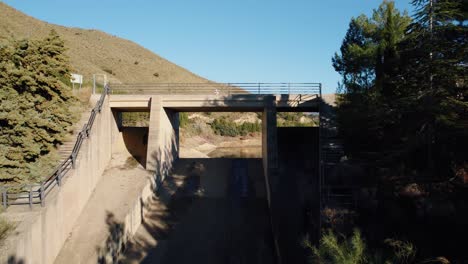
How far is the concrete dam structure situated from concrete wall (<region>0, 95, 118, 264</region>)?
0.03 metres

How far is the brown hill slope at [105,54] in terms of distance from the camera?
5522 cm

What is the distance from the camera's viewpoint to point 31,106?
15.3 meters

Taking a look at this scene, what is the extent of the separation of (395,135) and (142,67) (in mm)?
64632

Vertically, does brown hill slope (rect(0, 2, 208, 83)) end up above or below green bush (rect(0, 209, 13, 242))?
above

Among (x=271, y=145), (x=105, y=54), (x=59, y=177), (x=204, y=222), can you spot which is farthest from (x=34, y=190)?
(x=105, y=54)

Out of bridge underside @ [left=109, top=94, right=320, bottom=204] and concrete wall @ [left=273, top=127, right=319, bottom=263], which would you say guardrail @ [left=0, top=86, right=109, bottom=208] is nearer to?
bridge underside @ [left=109, top=94, right=320, bottom=204]

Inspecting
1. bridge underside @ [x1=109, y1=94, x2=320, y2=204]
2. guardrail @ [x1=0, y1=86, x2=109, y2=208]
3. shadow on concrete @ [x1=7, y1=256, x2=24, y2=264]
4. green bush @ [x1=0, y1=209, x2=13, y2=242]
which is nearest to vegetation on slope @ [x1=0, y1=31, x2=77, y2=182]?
guardrail @ [x1=0, y1=86, x2=109, y2=208]

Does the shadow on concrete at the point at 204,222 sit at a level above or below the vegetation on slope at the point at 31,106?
below

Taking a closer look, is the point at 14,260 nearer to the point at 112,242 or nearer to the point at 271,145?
the point at 112,242

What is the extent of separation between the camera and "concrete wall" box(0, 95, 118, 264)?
10.6 meters

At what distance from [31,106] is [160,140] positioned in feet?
23.6

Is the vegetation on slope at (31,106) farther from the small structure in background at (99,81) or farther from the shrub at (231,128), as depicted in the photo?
the shrub at (231,128)

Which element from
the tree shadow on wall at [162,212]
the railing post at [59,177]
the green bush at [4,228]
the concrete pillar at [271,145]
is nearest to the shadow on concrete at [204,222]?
the tree shadow on wall at [162,212]

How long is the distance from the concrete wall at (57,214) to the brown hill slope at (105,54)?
1270 inches
